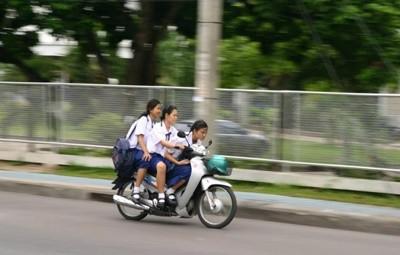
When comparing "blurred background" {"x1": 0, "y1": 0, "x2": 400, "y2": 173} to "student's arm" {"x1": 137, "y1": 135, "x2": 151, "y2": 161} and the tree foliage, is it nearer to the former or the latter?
the tree foliage

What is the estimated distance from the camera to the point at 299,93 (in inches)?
463

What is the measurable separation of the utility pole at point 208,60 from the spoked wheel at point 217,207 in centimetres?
194

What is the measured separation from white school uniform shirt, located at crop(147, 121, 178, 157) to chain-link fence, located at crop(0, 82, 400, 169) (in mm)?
3002

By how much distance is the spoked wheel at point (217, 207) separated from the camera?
28.1 ft

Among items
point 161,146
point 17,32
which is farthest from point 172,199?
point 17,32

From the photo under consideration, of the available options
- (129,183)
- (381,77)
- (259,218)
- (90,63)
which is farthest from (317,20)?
(90,63)

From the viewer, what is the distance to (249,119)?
12188 millimetres

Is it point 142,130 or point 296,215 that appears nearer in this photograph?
point 142,130

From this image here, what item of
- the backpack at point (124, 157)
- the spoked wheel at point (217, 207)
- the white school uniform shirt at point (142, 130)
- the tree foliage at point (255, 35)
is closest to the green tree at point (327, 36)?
the tree foliage at point (255, 35)

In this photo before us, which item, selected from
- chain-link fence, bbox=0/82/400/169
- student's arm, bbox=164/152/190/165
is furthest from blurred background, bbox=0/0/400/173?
student's arm, bbox=164/152/190/165

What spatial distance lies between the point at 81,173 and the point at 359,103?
591cm

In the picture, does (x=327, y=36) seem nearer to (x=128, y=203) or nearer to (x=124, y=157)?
(x=124, y=157)

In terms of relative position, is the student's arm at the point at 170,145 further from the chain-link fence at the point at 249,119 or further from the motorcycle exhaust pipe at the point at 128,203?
the chain-link fence at the point at 249,119

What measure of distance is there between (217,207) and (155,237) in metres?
1.05
